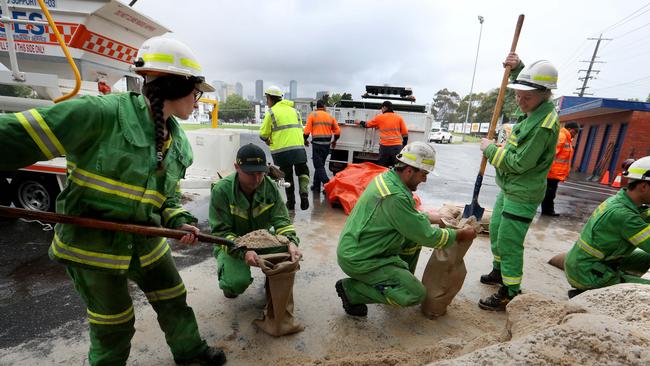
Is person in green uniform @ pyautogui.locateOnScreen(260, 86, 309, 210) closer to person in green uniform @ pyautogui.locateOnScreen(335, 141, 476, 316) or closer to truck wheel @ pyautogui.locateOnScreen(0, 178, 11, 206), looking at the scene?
person in green uniform @ pyautogui.locateOnScreen(335, 141, 476, 316)

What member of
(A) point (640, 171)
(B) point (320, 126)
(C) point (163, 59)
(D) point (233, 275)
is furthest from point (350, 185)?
(C) point (163, 59)

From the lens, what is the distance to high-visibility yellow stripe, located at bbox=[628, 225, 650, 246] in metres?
2.51

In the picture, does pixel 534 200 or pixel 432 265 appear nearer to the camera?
pixel 432 265

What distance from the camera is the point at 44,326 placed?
2.38 m

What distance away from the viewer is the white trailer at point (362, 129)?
7.57m

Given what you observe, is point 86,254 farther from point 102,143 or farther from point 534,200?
point 534,200

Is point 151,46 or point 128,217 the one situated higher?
point 151,46

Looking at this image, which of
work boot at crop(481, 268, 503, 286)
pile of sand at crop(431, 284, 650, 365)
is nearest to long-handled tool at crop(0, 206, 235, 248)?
pile of sand at crop(431, 284, 650, 365)

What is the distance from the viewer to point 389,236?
8.35ft

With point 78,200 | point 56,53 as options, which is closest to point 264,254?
point 78,200

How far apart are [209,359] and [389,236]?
149 centimetres

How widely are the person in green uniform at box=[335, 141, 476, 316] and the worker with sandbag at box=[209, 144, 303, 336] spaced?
0.49 m

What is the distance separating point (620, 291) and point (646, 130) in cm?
1564

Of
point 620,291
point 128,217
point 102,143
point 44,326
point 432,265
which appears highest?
point 102,143
